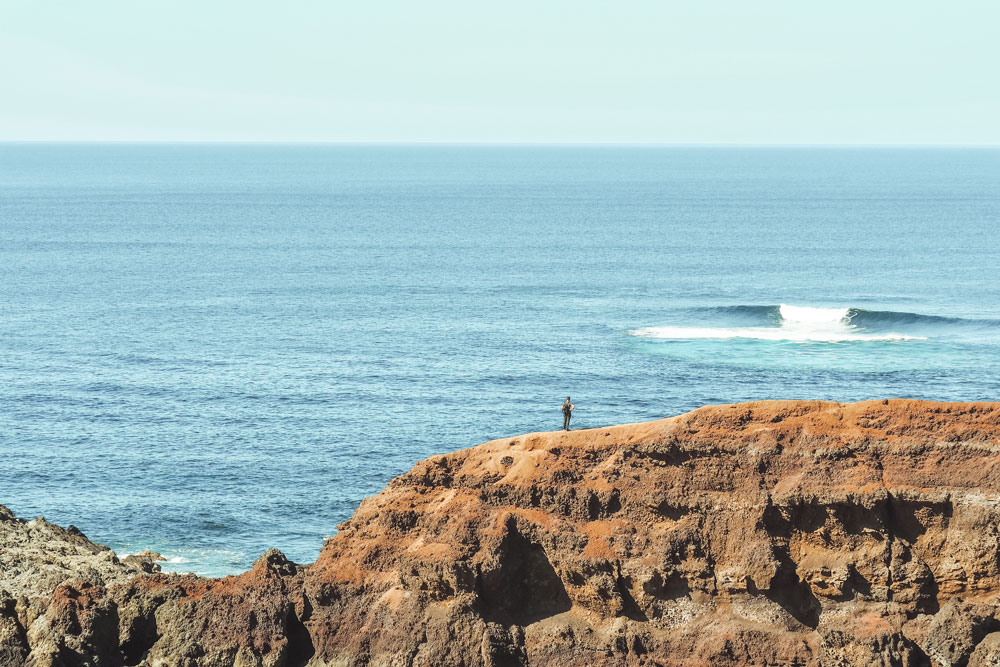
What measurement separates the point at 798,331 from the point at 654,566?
88.3m

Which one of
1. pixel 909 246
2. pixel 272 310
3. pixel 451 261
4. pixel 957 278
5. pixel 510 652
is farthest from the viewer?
pixel 909 246

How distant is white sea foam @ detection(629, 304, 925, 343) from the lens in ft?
359

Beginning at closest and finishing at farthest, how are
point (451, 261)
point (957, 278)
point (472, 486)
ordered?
point (472, 486), point (957, 278), point (451, 261)

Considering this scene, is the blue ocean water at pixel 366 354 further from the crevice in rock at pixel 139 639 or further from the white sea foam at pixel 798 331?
the crevice in rock at pixel 139 639

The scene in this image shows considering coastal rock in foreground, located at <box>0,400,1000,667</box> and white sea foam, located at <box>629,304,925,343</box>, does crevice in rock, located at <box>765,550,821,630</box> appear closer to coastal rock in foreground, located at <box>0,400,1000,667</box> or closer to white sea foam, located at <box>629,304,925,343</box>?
coastal rock in foreground, located at <box>0,400,1000,667</box>

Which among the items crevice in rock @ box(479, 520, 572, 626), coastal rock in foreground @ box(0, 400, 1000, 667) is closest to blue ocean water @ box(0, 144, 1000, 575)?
coastal rock in foreground @ box(0, 400, 1000, 667)

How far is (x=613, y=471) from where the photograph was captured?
1181 inches

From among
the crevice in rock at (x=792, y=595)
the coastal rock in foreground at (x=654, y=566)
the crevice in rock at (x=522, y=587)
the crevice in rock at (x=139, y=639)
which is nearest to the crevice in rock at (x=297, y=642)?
the coastal rock in foreground at (x=654, y=566)

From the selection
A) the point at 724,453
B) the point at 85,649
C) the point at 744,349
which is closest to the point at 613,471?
the point at 724,453

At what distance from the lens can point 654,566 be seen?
2886 cm

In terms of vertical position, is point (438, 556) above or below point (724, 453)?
below

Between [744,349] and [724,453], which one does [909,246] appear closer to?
[744,349]

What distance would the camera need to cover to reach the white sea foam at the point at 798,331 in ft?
359

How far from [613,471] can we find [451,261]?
13146 cm
